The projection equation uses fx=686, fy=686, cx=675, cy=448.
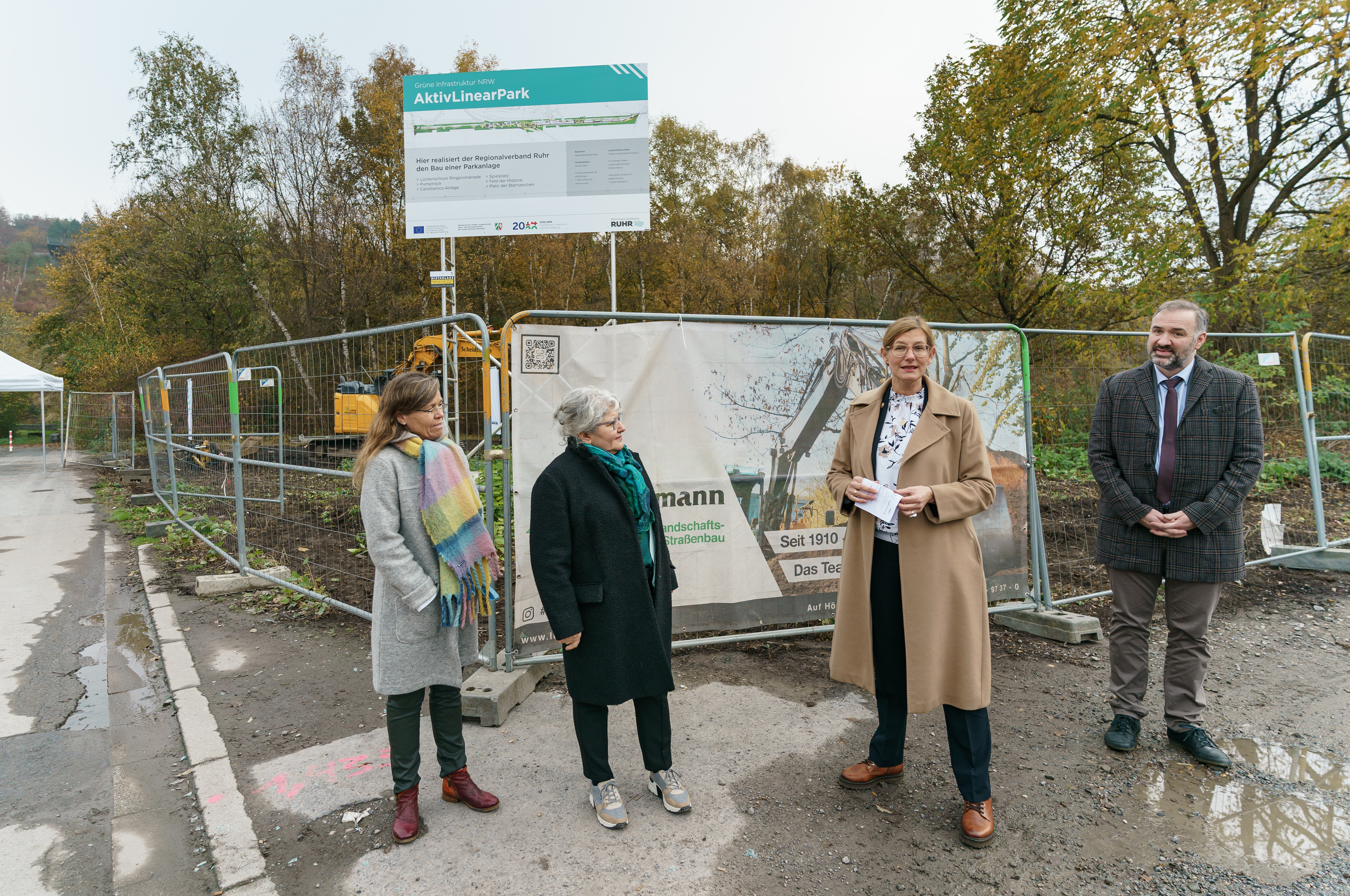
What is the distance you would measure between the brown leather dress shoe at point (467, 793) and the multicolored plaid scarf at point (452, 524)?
0.63m

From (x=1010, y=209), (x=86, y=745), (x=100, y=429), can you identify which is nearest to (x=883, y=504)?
(x=86, y=745)

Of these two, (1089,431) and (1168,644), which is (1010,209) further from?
(1168,644)

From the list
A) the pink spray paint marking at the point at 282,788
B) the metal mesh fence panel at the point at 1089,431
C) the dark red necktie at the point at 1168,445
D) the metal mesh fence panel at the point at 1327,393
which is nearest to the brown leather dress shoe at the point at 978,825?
the dark red necktie at the point at 1168,445

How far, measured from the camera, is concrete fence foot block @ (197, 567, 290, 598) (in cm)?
599

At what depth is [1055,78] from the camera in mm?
13188

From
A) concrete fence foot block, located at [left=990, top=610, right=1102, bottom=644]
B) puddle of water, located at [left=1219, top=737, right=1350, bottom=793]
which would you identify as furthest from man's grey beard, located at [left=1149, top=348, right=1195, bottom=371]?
concrete fence foot block, located at [left=990, top=610, right=1102, bottom=644]

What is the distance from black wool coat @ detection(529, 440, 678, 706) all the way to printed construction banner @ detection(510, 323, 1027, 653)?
1.19m

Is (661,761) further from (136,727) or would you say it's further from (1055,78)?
(1055,78)

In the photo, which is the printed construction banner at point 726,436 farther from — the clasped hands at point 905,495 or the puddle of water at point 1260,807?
the puddle of water at point 1260,807

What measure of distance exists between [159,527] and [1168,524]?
10213 millimetres

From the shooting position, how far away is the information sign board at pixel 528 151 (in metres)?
8.03

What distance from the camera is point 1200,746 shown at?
10.2 feet

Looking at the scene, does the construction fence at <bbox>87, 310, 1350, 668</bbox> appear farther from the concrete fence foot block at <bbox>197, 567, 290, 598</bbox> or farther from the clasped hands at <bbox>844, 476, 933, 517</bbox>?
the clasped hands at <bbox>844, 476, 933, 517</bbox>

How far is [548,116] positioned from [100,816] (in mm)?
7588
